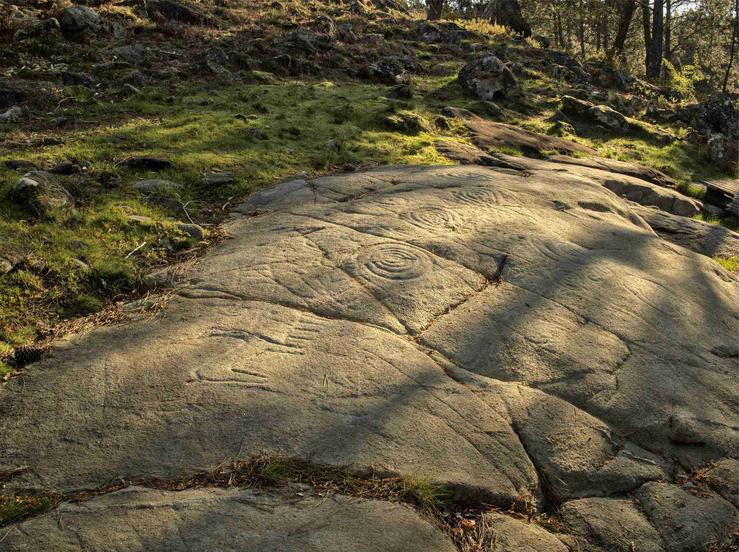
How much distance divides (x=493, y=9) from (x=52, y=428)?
31323 mm

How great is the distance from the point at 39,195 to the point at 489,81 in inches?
527

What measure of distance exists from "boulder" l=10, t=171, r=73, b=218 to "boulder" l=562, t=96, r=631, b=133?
45.4ft

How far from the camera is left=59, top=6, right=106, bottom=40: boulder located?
15.4 metres

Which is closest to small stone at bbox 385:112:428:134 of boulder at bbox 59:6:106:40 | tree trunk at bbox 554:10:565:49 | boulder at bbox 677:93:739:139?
boulder at bbox 59:6:106:40

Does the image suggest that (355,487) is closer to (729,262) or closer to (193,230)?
(193,230)

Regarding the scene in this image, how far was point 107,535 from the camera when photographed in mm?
3215

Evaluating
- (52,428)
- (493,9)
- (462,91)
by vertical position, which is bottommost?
(52,428)

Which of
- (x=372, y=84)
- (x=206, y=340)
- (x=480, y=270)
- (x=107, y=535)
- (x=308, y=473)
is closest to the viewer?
(x=107, y=535)

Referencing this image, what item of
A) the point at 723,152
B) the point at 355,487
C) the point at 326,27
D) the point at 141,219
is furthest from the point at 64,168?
the point at 723,152

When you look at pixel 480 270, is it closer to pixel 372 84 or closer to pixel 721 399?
pixel 721 399

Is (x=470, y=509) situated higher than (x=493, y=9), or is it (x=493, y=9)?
(x=493, y=9)

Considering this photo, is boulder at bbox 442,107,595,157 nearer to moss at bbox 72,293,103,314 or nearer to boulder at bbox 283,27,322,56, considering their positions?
boulder at bbox 283,27,322,56

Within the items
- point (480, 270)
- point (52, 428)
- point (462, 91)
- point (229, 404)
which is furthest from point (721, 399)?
point (462, 91)

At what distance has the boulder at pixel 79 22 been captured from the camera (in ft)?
50.5
